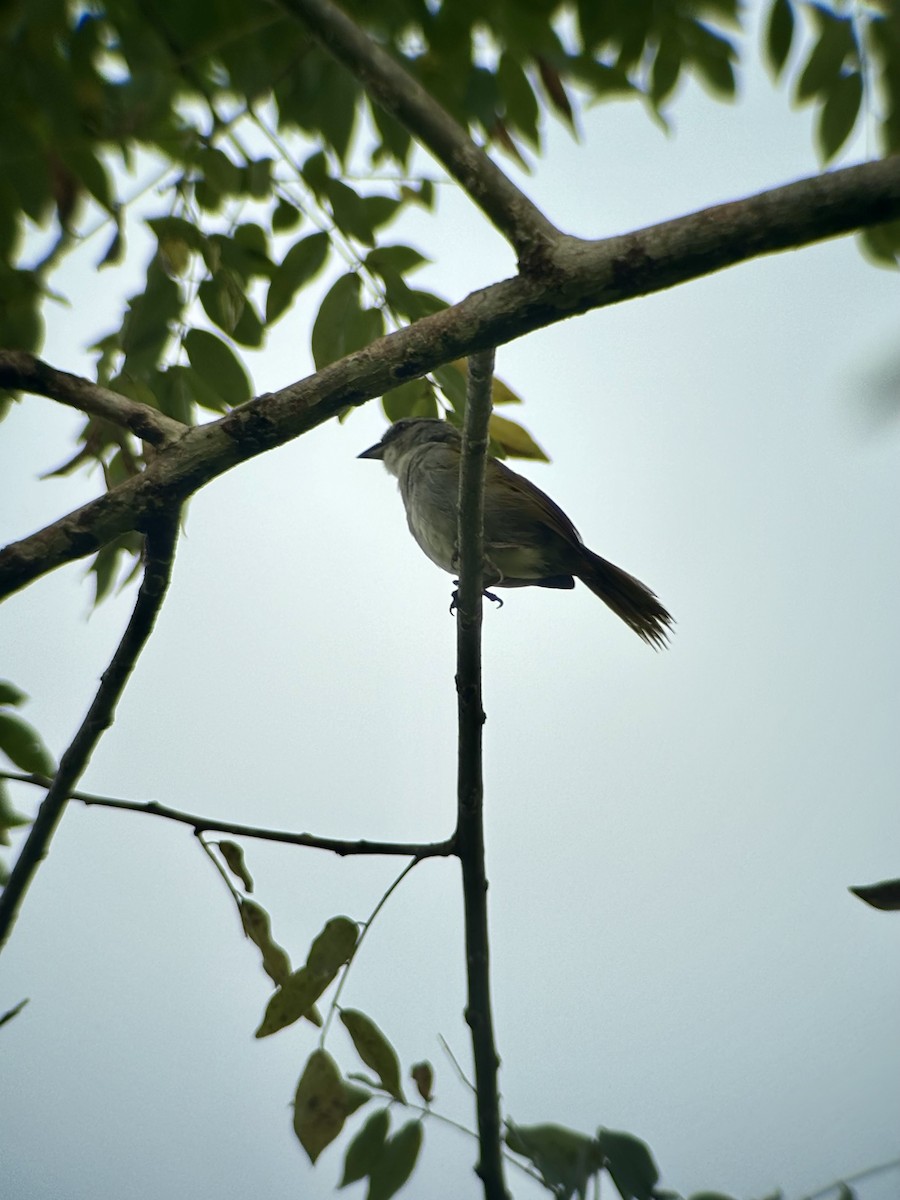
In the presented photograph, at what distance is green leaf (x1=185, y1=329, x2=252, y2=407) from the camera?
9.34 feet

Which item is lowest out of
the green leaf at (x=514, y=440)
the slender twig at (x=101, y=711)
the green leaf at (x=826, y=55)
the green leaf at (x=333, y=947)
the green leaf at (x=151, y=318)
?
the green leaf at (x=333, y=947)

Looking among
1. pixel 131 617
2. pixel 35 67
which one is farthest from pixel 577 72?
pixel 131 617

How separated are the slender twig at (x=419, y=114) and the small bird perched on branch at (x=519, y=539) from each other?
8.60 ft

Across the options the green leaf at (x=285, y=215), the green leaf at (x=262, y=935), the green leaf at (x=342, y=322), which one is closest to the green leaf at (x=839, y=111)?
the green leaf at (x=342, y=322)

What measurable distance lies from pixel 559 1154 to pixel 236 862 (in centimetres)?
91

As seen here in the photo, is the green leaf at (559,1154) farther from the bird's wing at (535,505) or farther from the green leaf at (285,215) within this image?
the bird's wing at (535,505)

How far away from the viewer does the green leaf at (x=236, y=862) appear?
239 centimetres

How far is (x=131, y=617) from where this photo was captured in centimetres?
240

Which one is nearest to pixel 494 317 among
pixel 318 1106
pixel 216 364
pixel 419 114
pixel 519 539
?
pixel 419 114

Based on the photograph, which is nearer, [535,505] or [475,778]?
[475,778]

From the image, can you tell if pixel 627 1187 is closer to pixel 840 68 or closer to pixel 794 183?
pixel 794 183

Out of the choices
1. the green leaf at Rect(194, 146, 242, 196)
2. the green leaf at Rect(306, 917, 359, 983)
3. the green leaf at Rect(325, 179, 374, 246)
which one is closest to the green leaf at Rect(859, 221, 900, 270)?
the green leaf at Rect(325, 179, 374, 246)

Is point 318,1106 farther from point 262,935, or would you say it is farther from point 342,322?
point 342,322

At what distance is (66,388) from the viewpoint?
8.77ft
